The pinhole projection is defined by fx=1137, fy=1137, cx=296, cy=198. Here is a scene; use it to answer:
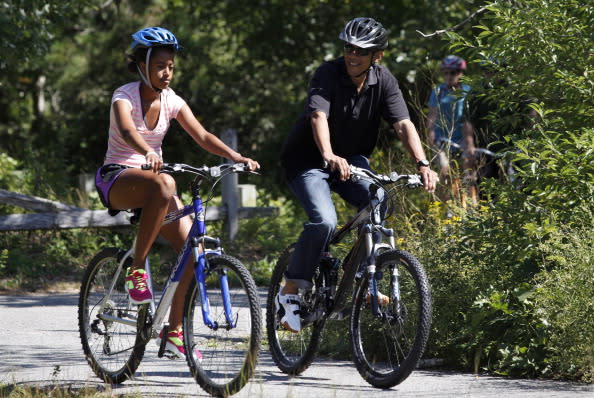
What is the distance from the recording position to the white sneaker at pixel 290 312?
625cm

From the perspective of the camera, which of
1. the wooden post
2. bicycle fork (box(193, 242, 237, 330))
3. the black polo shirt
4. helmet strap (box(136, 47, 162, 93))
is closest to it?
bicycle fork (box(193, 242, 237, 330))

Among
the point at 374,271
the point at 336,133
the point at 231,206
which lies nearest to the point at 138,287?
the point at 374,271

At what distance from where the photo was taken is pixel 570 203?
647cm

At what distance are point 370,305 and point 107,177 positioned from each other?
154 cm

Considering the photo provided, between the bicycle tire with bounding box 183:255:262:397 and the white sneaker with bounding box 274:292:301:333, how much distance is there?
1.89 ft

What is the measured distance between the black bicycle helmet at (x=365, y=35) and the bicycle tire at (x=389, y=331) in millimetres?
1177

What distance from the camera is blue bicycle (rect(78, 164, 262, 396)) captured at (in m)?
5.54

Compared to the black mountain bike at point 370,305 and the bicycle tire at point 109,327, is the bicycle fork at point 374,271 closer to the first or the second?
the black mountain bike at point 370,305

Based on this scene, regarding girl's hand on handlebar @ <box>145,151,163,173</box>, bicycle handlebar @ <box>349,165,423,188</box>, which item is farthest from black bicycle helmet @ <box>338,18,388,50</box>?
girl's hand on handlebar @ <box>145,151,163,173</box>

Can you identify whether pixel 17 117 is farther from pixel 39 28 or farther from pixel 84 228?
pixel 84 228

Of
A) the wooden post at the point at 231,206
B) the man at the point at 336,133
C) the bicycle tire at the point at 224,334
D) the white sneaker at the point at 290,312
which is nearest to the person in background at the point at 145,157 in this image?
the bicycle tire at the point at 224,334

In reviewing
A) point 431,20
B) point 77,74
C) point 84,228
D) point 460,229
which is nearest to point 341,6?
point 431,20

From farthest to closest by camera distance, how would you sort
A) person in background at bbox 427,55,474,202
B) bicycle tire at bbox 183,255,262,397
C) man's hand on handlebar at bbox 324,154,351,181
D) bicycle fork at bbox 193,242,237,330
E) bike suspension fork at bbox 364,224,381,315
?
person in background at bbox 427,55,474,202
bike suspension fork at bbox 364,224,381,315
man's hand on handlebar at bbox 324,154,351,181
bicycle fork at bbox 193,242,237,330
bicycle tire at bbox 183,255,262,397

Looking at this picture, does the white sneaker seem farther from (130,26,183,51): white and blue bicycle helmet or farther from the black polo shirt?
(130,26,183,51): white and blue bicycle helmet
